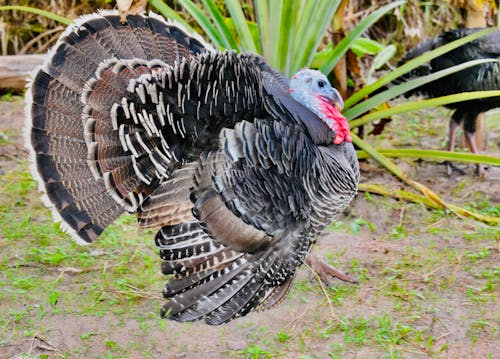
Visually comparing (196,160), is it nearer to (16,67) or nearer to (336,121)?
(336,121)

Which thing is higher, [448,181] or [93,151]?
[93,151]

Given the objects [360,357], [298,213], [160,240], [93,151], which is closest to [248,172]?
[298,213]

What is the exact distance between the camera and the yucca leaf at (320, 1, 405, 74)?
5.04 m

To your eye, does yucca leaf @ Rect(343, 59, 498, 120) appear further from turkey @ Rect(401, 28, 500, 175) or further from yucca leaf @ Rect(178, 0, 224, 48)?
yucca leaf @ Rect(178, 0, 224, 48)

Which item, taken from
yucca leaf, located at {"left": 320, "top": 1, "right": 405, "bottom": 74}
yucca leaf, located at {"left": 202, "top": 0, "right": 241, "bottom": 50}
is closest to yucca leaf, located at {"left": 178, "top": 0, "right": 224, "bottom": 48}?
yucca leaf, located at {"left": 202, "top": 0, "right": 241, "bottom": 50}

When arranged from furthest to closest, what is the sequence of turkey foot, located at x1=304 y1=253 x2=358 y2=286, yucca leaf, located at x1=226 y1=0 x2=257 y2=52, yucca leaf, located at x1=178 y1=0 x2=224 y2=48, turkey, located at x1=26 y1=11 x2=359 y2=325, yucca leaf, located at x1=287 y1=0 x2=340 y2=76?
yucca leaf, located at x1=178 y1=0 x2=224 y2=48 → yucca leaf, located at x1=226 y1=0 x2=257 y2=52 → yucca leaf, located at x1=287 y1=0 x2=340 y2=76 → turkey foot, located at x1=304 y1=253 x2=358 y2=286 → turkey, located at x1=26 y1=11 x2=359 y2=325

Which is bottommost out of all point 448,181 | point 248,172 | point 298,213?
point 448,181

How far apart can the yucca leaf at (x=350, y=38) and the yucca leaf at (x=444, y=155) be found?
722 mm

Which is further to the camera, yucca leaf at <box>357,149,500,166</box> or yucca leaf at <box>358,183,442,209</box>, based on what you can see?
yucca leaf at <box>358,183,442,209</box>

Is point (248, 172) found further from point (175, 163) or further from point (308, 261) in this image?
point (308, 261)

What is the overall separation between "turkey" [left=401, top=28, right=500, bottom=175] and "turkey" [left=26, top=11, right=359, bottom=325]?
243 centimetres

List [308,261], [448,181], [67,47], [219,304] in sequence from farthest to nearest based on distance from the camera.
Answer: [448,181]
[308,261]
[67,47]
[219,304]

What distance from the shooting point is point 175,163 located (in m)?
3.75

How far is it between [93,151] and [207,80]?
709mm
